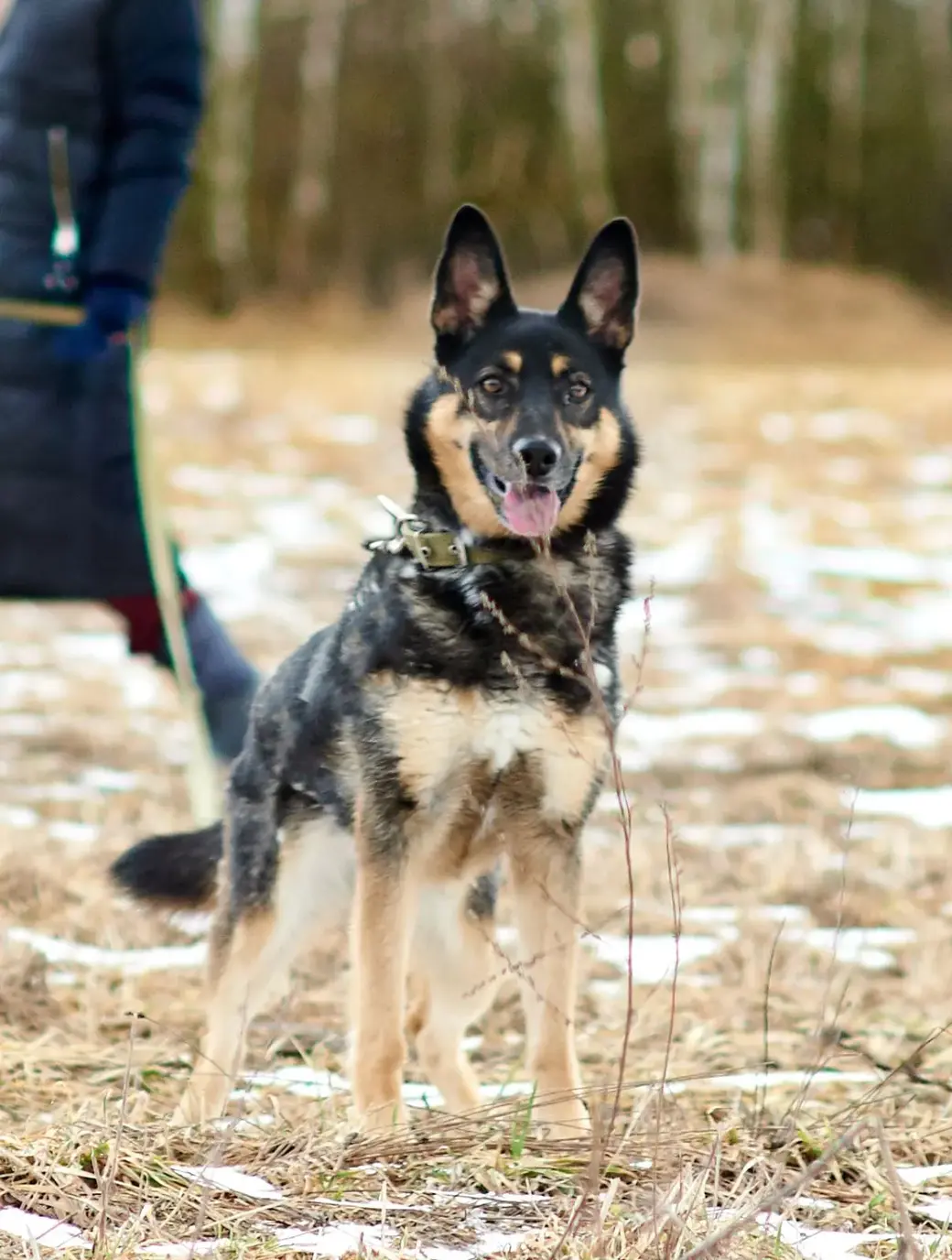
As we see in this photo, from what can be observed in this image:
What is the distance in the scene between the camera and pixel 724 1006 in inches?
155

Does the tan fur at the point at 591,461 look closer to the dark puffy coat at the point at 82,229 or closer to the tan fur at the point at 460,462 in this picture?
the tan fur at the point at 460,462

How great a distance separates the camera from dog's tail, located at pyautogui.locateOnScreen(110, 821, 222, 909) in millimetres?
3473

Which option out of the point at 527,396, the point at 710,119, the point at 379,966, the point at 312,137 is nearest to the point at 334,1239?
the point at 379,966

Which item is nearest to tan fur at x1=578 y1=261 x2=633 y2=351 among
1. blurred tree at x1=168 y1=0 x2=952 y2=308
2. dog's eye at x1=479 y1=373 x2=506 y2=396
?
dog's eye at x1=479 y1=373 x2=506 y2=396

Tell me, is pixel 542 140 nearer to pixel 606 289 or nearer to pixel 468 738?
pixel 606 289

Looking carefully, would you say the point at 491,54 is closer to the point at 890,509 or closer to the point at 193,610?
the point at 890,509

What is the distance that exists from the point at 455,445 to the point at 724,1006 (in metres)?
1.57

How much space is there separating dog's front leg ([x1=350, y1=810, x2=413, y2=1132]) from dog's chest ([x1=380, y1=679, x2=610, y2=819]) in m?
0.13

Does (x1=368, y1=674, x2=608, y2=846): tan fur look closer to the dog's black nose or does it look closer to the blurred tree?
the dog's black nose

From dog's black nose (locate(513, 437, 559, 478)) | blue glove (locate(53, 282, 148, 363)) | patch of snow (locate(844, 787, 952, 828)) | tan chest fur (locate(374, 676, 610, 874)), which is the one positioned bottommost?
patch of snow (locate(844, 787, 952, 828))

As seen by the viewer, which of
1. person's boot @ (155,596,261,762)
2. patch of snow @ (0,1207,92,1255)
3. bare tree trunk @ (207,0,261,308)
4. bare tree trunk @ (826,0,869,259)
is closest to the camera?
patch of snow @ (0,1207,92,1255)

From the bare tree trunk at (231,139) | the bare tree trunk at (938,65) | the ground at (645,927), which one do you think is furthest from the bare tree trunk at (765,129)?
the ground at (645,927)

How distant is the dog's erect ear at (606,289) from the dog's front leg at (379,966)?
1157mm

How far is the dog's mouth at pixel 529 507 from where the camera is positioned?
3.16 m
